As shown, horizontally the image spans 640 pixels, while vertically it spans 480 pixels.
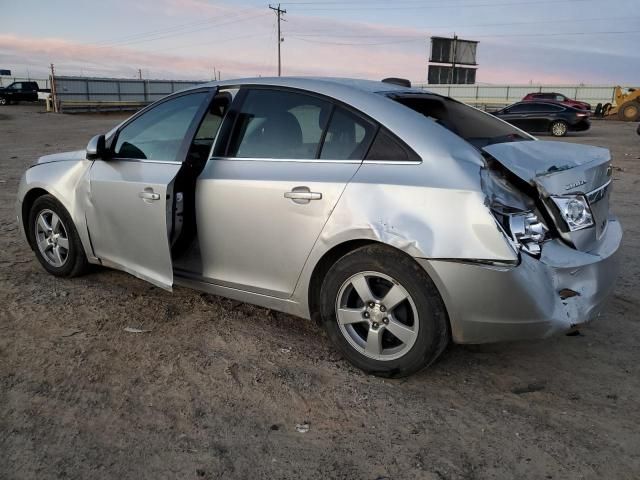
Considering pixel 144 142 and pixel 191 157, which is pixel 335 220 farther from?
pixel 144 142

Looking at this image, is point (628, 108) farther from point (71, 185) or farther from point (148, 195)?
point (148, 195)

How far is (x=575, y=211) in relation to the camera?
2.89 metres

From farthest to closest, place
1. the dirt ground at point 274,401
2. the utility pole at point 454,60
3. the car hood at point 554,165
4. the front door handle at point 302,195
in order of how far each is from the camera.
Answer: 1. the utility pole at point 454,60
2. the front door handle at point 302,195
3. the car hood at point 554,165
4. the dirt ground at point 274,401

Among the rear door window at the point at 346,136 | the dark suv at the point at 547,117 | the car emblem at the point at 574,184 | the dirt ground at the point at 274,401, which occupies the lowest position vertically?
the dirt ground at the point at 274,401

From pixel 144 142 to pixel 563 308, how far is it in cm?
304

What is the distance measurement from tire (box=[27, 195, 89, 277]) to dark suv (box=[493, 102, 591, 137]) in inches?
789

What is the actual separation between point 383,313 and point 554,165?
3.98 feet

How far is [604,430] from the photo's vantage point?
2654 mm

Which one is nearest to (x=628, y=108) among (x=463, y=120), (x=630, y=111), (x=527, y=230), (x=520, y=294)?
(x=630, y=111)

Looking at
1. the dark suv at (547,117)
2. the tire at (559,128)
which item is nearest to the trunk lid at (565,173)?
the dark suv at (547,117)

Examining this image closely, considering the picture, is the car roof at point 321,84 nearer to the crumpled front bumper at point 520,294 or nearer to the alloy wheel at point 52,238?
the crumpled front bumper at point 520,294

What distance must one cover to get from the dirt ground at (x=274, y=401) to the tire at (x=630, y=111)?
3187 centimetres

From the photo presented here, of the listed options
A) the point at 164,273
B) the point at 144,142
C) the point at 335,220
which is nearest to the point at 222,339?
the point at 164,273

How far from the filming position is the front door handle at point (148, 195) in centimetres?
356
